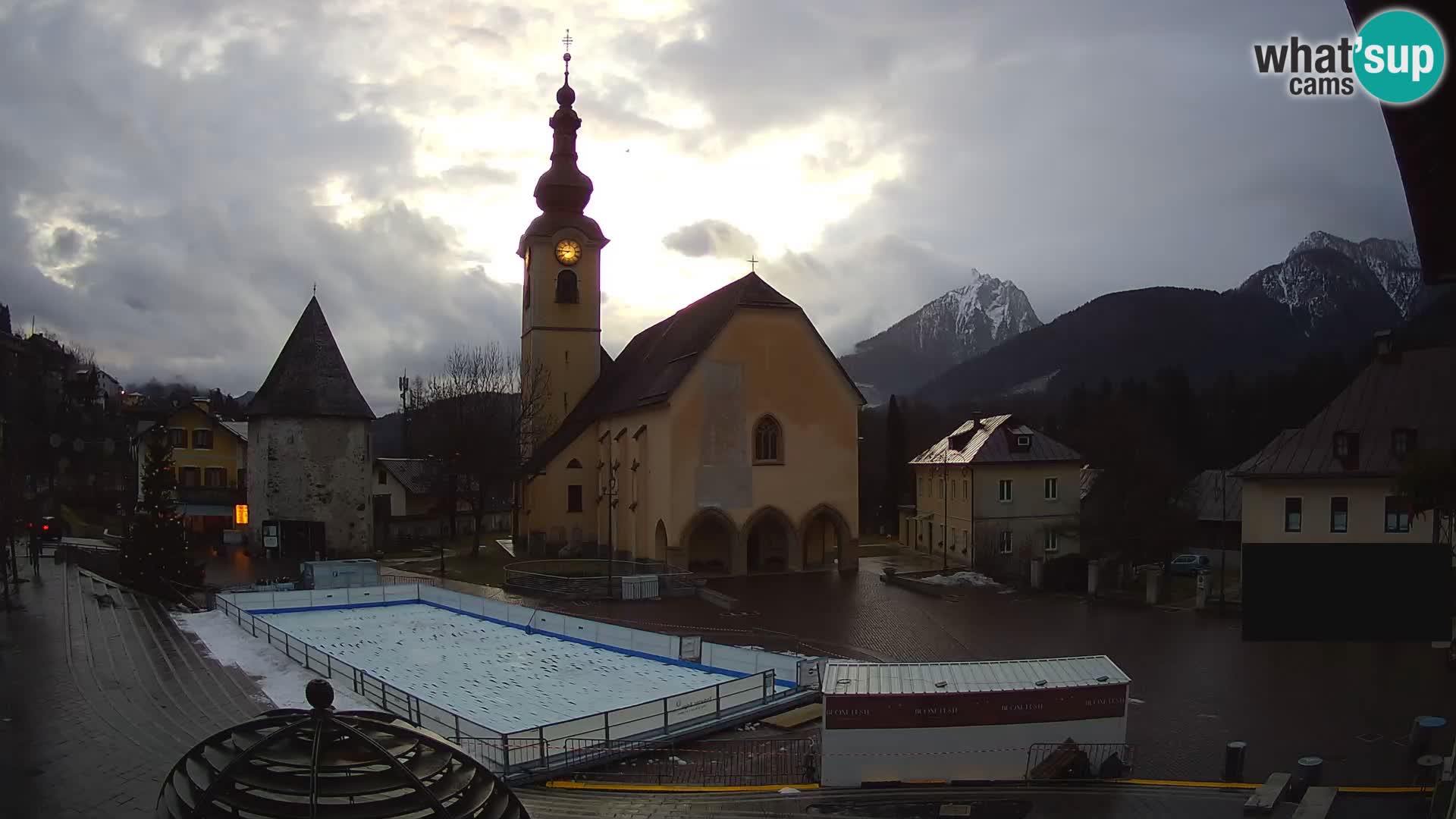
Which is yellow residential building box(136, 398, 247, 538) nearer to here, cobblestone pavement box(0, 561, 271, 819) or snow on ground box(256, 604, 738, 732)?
snow on ground box(256, 604, 738, 732)

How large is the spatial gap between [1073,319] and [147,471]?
121m

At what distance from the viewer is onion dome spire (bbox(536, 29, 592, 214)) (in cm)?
4900

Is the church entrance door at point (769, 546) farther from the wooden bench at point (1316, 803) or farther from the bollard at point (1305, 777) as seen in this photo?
the wooden bench at point (1316, 803)

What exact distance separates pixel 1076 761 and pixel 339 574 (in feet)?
83.3

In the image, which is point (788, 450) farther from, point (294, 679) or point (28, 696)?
point (28, 696)

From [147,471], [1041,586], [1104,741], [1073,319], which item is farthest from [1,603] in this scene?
[1073,319]

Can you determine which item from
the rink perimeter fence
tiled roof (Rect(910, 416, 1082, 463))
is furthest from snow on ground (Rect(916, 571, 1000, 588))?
the rink perimeter fence

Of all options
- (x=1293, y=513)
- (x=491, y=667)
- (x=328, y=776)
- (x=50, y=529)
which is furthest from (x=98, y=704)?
(x=50, y=529)

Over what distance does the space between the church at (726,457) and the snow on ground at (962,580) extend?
15.3 feet

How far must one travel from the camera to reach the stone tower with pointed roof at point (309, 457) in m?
42.6

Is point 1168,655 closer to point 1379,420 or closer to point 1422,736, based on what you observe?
point 1422,736

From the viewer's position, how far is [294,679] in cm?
1905

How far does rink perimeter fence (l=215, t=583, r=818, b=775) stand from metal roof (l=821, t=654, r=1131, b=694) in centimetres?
280

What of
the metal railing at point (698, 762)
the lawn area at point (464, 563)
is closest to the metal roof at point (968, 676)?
the metal railing at point (698, 762)
